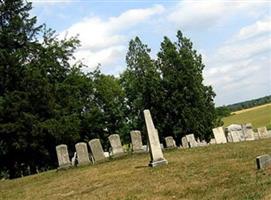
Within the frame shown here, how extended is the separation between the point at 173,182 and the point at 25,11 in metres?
29.4

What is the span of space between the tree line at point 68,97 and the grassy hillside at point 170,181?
46.6 feet

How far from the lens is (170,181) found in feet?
45.3

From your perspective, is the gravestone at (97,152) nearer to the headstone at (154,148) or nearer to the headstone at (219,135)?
the headstone at (154,148)

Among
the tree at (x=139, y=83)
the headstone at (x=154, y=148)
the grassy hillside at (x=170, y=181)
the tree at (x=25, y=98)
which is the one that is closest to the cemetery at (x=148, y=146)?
the headstone at (x=154, y=148)

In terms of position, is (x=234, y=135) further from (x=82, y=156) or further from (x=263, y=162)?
(x=263, y=162)

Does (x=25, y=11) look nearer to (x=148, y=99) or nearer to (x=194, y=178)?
(x=148, y=99)

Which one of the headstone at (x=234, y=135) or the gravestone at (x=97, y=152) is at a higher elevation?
the gravestone at (x=97, y=152)

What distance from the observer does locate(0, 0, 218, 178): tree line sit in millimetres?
34719

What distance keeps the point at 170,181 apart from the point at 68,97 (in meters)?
26.0

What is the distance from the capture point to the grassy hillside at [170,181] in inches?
456

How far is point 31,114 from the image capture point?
113 ft

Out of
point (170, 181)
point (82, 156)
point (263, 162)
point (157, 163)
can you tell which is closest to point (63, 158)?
point (82, 156)

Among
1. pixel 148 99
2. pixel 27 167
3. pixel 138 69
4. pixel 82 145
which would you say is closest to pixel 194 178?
pixel 82 145

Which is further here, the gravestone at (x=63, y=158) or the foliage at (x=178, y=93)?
the foliage at (x=178, y=93)
